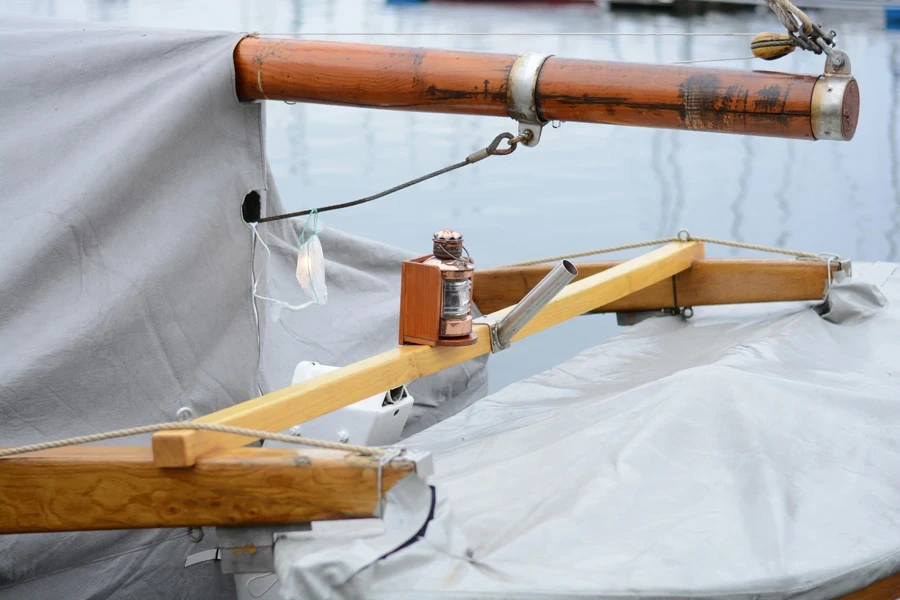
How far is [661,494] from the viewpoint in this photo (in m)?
1.67

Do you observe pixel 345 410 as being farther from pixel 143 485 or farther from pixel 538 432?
pixel 143 485

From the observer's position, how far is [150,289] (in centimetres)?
196

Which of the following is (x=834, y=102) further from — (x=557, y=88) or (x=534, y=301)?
(x=534, y=301)

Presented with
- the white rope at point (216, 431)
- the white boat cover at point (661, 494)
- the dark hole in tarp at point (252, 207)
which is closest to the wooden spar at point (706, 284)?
the white boat cover at point (661, 494)

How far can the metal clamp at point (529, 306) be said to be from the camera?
185 cm

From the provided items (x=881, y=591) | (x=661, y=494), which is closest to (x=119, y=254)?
(x=661, y=494)

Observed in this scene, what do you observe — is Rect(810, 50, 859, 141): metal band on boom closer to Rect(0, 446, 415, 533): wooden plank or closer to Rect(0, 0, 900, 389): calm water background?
Rect(0, 446, 415, 533): wooden plank

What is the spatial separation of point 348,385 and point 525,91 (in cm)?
68

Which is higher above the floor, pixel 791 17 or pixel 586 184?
pixel 791 17

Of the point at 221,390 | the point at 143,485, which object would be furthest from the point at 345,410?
the point at 143,485

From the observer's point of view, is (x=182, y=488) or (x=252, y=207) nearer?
(x=182, y=488)

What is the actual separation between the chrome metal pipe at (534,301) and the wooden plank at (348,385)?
40 millimetres

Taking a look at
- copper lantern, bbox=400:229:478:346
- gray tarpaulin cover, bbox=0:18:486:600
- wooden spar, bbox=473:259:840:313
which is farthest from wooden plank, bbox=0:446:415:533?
wooden spar, bbox=473:259:840:313

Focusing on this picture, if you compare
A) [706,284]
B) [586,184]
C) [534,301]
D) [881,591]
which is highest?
[534,301]
